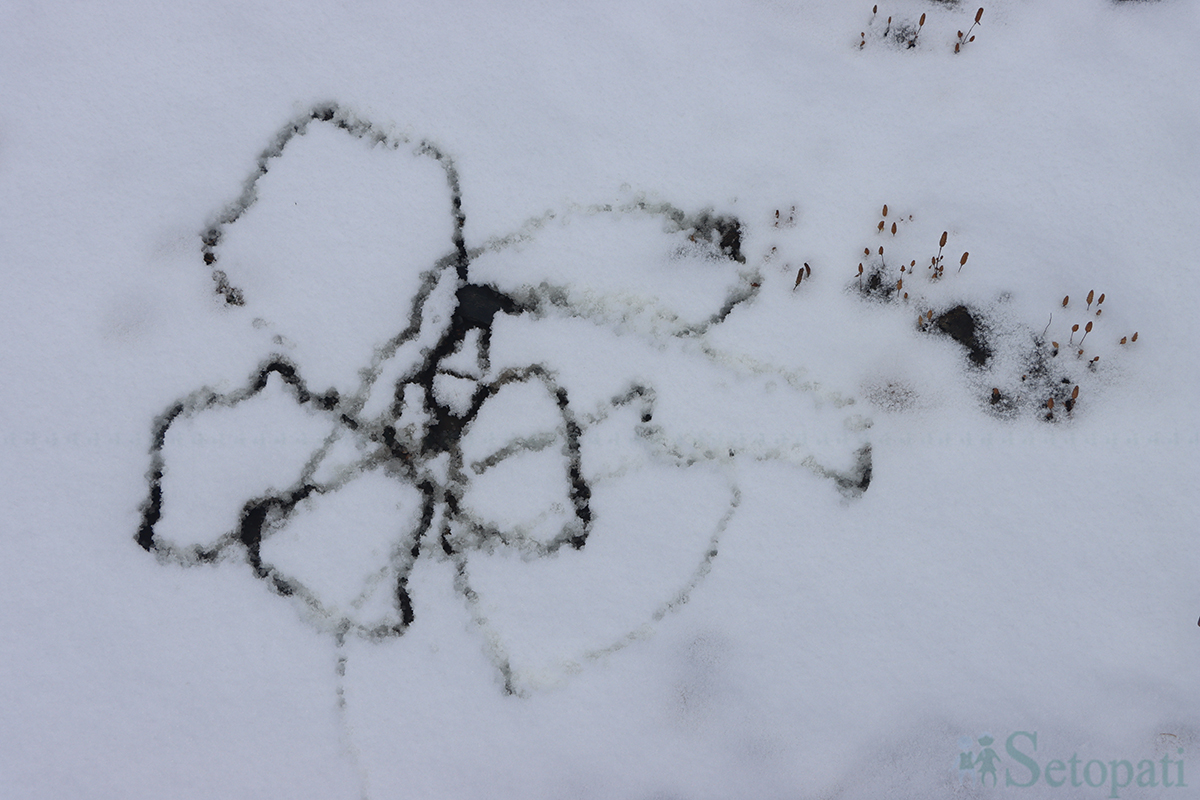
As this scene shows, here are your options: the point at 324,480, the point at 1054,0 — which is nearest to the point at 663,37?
the point at 1054,0

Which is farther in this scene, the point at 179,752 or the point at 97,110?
the point at 97,110

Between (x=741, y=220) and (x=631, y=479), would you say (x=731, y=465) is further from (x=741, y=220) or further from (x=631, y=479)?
(x=741, y=220)
